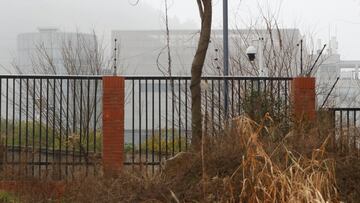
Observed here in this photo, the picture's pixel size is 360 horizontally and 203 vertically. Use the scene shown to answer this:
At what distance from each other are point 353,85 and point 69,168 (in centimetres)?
2037

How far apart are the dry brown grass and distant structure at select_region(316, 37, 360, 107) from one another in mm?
10767

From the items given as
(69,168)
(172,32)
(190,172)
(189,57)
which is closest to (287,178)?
(190,172)

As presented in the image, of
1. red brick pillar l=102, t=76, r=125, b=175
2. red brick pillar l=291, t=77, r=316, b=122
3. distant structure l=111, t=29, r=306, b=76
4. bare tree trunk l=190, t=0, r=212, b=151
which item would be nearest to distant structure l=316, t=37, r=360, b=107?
distant structure l=111, t=29, r=306, b=76

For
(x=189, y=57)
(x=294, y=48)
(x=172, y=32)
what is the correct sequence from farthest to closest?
1. (x=189, y=57)
2. (x=172, y=32)
3. (x=294, y=48)

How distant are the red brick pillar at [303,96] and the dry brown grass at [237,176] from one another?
90.4 inches

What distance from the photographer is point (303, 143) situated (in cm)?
627

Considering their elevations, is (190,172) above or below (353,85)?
below

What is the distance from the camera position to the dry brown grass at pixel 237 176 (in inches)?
200

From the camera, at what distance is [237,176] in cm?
569

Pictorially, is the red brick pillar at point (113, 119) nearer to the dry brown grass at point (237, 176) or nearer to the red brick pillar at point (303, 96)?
the dry brown grass at point (237, 176)

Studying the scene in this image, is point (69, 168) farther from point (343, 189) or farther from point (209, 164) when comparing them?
point (343, 189)

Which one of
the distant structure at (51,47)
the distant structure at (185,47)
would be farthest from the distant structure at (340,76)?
the distant structure at (51,47)

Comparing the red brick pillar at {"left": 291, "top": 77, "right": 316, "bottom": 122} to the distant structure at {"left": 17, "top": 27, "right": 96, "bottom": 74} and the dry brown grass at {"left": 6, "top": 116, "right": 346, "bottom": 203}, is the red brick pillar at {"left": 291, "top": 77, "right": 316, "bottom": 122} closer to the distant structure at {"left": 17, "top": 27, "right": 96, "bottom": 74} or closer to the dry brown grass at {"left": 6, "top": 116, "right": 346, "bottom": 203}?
the dry brown grass at {"left": 6, "top": 116, "right": 346, "bottom": 203}

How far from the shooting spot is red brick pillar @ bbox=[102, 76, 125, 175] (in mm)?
8688
